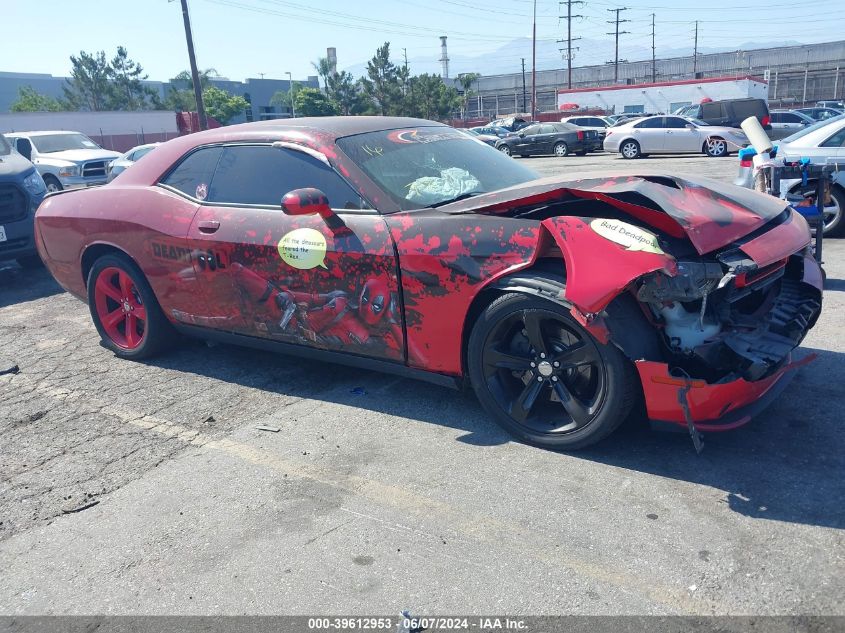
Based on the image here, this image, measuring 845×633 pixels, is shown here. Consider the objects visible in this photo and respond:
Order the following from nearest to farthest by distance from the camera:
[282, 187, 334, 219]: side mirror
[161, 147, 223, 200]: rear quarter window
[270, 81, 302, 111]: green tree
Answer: [282, 187, 334, 219]: side mirror → [161, 147, 223, 200]: rear quarter window → [270, 81, 302, 111]: green tree

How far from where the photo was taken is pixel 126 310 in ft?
16.9

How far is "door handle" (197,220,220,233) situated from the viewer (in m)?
4.33

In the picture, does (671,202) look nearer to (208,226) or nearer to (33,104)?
(208,226)

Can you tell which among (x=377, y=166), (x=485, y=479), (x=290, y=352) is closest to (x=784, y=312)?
(x=485, y=479)

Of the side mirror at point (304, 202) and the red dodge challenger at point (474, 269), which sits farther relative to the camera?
the side mirror at point (304, 202)

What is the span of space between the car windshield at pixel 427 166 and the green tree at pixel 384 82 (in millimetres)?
53579

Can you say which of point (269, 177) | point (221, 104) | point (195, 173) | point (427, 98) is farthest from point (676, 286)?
point (221, 104)

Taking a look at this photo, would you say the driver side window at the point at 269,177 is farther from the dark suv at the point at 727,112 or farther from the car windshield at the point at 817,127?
the dark suv at the point at 727,112

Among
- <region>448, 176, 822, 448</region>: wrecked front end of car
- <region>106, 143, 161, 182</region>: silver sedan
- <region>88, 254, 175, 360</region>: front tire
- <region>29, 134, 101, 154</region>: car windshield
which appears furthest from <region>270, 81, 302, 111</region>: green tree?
<region>448, 176, 822, 448</region>: wrecked front end of car

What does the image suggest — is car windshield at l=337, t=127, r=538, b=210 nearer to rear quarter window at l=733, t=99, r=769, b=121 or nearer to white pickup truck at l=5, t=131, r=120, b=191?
white pickup truck at l=5, t=131, r=120, b=191

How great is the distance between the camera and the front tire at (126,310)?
4930mm

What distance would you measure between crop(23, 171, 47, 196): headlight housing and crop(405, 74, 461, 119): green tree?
49.2 metres

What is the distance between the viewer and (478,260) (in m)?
3.39

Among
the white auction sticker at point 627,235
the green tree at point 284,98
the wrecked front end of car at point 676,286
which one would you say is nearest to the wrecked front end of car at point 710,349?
the wrecked front end of car at point 676,286
